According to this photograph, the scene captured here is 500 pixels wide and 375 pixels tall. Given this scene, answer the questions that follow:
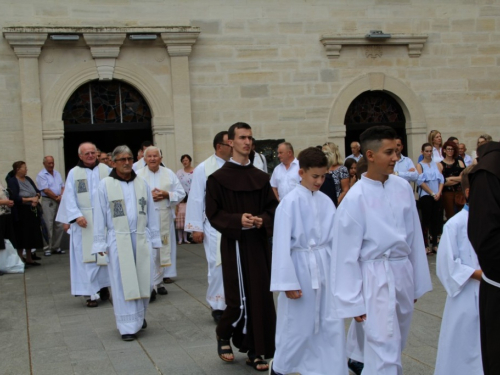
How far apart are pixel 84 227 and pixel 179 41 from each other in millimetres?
5923

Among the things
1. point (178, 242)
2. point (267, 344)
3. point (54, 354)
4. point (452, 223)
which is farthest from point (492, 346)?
point (178, 242)

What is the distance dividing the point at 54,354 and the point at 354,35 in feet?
33.2

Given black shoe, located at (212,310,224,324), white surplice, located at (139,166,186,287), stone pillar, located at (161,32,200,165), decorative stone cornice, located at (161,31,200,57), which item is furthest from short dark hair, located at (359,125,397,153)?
decorative stone cornice, located at (161,31,200,57)

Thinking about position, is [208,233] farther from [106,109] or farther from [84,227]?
[106,109]

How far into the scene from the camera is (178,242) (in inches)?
559

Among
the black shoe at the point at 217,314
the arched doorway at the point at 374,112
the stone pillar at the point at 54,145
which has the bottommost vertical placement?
the black shoe at the point at 217,314

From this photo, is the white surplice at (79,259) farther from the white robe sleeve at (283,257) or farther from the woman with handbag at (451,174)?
the woman with handbag at (451,174)

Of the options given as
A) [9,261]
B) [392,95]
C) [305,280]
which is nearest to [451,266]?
[305,280]

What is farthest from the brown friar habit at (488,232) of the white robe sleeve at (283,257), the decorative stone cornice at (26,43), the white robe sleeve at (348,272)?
the decorative stone cornice at (26,43)

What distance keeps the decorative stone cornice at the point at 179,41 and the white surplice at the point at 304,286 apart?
913 cm

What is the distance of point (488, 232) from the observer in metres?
3.27

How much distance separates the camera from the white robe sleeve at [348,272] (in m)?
4.35

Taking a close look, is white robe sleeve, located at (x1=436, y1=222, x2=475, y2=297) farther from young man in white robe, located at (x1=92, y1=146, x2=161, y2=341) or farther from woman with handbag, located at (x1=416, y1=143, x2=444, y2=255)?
woman with handbag, located at (x1=416, y1=143, x2=444, y2=255)

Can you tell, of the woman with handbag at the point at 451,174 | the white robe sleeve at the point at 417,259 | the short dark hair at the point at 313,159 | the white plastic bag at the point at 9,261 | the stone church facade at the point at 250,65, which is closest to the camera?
the white robe sleeve at the point at 417,259
